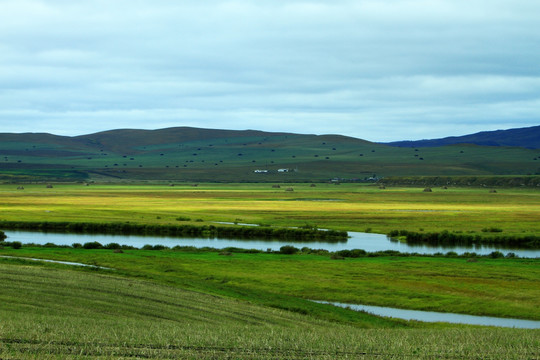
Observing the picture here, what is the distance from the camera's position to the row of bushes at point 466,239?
55562 millimetres

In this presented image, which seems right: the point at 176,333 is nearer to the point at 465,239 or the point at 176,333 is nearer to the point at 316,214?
the point at 465,239

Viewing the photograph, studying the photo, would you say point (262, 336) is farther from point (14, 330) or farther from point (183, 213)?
point (183, 213)

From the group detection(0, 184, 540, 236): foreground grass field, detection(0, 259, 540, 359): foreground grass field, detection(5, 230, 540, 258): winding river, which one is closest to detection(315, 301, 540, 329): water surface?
detection(0, 259, 540, 359): foreground grass field

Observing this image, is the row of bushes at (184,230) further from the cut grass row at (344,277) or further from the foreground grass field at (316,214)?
the cut grass row at (344,277)

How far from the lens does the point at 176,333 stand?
17.6 meters

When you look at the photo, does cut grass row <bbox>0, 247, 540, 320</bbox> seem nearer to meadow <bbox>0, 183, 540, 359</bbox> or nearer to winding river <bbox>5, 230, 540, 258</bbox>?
meadow <bbox>0, 183, 540, 359</bbox>

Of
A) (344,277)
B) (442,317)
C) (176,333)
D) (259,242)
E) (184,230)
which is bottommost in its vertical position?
(442,317)

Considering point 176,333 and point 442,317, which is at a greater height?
point 176,333

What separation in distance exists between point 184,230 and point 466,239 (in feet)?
87.5

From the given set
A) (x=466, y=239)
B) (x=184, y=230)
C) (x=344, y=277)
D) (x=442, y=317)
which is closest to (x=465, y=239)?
(x=466, y=239)

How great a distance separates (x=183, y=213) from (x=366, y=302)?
182ft

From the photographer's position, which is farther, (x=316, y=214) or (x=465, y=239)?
(x=316, y=214)

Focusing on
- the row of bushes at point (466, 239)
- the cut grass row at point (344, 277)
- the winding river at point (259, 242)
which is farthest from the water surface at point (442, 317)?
the row of bushes at point (466, 239)

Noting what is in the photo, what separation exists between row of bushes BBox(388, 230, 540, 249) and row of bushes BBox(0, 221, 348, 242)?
6515 millimetres
